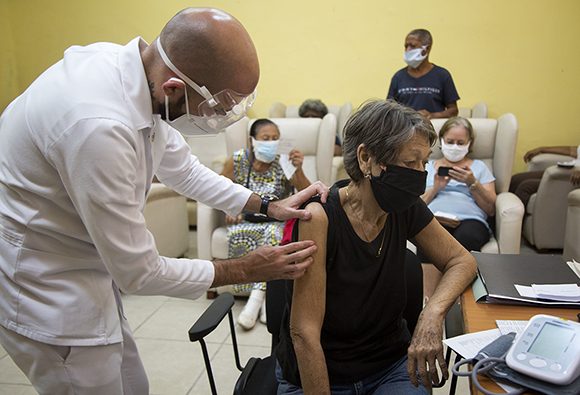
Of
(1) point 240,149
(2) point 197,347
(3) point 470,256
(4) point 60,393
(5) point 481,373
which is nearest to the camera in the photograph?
(5) point 481,373

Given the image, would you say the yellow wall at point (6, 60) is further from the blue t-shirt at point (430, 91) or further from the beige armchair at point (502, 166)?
the beige armchair at point (502, 166)

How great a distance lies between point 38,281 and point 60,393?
0.29m

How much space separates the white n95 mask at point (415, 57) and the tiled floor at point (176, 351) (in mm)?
2154

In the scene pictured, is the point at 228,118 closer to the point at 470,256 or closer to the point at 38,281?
the point at 38,281

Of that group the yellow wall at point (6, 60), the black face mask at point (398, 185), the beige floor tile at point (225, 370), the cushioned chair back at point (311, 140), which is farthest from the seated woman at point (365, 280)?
the yellow wall at point (6, 60)

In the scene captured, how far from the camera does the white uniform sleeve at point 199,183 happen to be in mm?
A: 1505

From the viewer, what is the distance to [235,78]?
1.05 metres

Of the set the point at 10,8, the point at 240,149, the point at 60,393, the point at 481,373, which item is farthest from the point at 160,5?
the point at 481,373

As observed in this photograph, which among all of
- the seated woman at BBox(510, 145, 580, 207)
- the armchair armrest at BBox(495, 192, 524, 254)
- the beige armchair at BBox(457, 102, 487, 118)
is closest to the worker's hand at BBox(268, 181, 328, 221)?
the armchair armrest at BBox(495, 192, 524, 254)

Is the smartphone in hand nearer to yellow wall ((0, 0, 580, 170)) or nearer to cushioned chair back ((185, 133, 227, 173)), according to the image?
yellow wall ((0, 0, 580, 170))

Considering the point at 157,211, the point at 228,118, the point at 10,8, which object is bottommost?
the point at 157,211

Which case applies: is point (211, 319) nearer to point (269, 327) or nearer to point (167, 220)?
point (269, 327)

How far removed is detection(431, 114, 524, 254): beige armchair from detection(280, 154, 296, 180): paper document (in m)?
0.87

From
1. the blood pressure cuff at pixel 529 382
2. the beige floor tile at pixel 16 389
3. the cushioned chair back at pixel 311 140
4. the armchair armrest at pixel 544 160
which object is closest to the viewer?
the blood pressure cuff at pixel 529 382
